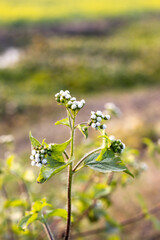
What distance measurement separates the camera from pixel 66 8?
5034 cm

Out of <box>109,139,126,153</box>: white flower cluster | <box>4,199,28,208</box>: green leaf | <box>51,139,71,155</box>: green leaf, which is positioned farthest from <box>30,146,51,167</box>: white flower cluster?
<box>4,199,28,208</box>: green leaf

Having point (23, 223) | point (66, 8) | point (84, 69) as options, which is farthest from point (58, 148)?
point (66, 8)

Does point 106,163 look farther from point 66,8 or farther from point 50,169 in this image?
point 66,8

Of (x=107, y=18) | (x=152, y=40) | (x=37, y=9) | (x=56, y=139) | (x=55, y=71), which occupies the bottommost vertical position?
(x=56, y=139)

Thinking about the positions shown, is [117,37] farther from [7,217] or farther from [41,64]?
[7,217]

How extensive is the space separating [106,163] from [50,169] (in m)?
0.40

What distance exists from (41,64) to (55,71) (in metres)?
Result: 2.17

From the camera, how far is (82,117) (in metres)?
17.2

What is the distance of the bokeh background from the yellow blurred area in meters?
0.15

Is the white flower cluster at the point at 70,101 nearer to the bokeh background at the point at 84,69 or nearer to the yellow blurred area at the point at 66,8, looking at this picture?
the bokeh background at the point at 84,69

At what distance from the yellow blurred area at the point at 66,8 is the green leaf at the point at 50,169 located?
46.1 m

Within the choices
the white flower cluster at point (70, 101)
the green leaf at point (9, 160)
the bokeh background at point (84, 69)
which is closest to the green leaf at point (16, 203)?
the green leaf at point (9, 160)

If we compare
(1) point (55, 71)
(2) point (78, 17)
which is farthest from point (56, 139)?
(2) point (78, 17)

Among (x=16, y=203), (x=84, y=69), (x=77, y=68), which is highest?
(x=77, y=68)
